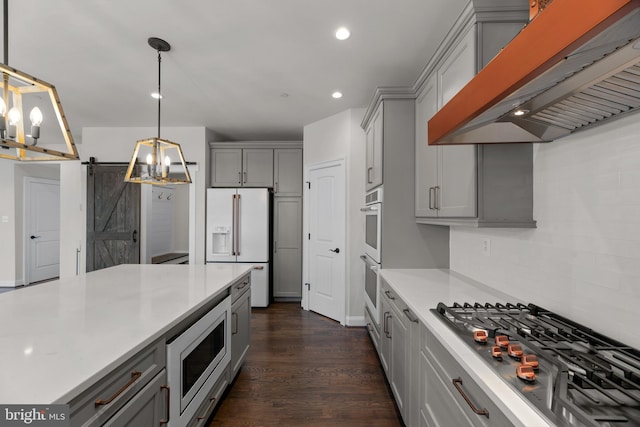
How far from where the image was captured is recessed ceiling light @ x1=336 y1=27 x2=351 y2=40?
2.12 m

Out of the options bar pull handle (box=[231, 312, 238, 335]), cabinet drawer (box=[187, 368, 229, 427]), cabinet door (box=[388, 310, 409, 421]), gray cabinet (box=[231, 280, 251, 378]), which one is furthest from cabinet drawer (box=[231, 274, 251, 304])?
cabinet door (box=[388, 310, 409, 421])

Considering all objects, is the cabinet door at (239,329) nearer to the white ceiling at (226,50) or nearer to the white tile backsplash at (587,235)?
the white tile backsplash at (587,235)

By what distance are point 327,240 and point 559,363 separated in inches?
122

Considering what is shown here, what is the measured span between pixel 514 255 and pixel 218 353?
196 cm

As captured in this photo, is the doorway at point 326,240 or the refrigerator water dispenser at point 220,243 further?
the refrigerator water dispenser at point 220,243

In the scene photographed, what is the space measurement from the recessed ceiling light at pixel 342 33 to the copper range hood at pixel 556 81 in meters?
1.17

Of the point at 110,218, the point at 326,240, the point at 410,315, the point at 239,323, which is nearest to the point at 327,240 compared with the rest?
the point at 326,240

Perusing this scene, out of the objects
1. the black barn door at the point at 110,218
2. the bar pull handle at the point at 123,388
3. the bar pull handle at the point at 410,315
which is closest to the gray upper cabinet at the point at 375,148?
the bar pull handle at the point at 410,315

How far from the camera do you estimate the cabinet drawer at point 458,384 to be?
0.85 m

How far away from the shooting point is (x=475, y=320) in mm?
1268

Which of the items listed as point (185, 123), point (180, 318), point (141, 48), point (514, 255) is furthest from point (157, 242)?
point (514, 255)

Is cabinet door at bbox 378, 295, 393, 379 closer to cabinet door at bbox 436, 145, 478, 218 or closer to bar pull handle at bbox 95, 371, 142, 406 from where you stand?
cabinet door at bbox 436, 145, 478, 218

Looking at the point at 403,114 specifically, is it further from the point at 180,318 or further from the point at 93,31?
the point at 93,31

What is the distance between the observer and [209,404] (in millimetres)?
1761
